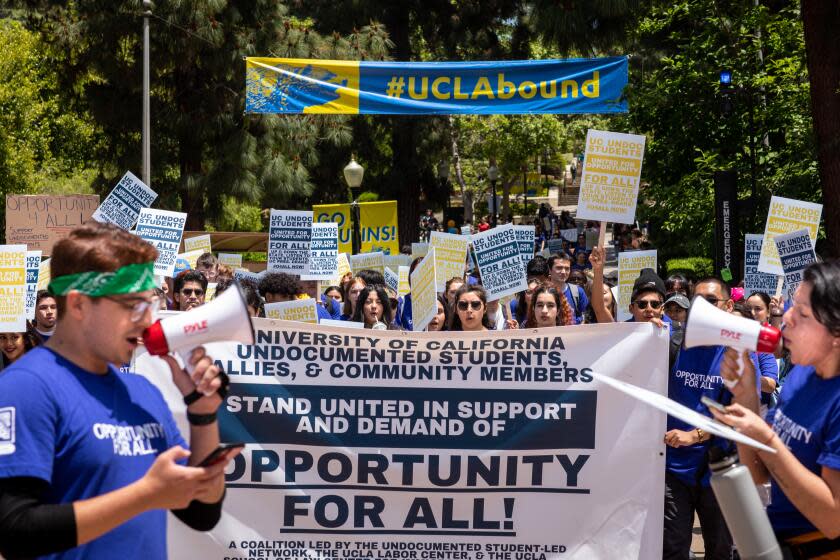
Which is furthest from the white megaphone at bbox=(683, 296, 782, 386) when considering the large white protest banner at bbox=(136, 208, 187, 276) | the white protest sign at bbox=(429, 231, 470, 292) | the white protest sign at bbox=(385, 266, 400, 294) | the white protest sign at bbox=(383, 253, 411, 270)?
the white protest sign at bbox=(383, 253, 411, 270)

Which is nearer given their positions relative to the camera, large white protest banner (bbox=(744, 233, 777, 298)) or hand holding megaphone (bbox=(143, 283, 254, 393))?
hand holding megaphone (bbox=(143, 283, 254, 393))

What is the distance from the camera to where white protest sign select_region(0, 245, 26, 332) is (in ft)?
22.4

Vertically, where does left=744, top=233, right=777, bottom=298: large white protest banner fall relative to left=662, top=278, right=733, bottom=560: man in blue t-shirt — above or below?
above

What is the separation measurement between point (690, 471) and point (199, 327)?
3.47m

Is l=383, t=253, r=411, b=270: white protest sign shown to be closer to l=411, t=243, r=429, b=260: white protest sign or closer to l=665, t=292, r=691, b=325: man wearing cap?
l=411, t=243, r=429, b=260: white protest sign

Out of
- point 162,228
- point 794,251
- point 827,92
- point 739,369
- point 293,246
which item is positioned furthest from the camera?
point 827,92

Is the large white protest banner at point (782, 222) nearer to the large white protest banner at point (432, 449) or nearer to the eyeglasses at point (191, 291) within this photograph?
the large white protest banner at point (432, 449)

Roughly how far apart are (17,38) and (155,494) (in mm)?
33232

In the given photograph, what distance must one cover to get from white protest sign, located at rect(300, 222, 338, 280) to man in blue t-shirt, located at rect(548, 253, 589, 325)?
89.4 inches

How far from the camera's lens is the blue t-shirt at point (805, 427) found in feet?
10.4

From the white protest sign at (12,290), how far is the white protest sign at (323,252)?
413cm

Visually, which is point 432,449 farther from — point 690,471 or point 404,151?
point 404,151

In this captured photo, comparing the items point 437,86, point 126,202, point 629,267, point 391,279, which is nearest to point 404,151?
point 437,86

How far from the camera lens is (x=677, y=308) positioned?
270 inches
